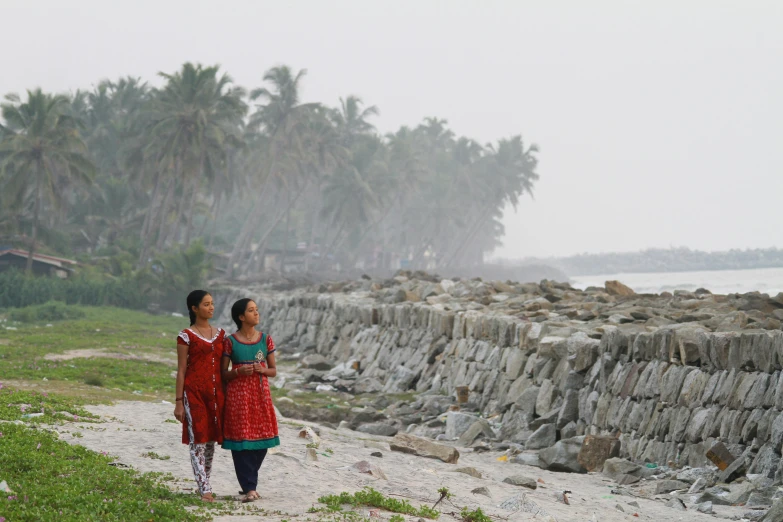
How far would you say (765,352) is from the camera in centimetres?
905

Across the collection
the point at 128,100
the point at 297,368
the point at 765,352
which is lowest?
the point at 297,368

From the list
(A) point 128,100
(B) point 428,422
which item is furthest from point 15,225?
(B) point 428,422

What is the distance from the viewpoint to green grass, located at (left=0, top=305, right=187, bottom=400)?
584 inches

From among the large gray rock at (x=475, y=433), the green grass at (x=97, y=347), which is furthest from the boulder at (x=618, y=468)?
the green grass at (x=97, y=347)

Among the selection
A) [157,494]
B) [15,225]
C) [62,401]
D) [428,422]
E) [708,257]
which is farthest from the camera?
[708,257]

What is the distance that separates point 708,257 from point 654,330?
335 ft

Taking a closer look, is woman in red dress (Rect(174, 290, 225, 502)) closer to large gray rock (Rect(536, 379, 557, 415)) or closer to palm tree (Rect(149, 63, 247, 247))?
large gray rock (Rect(536, 379, 557, 415))

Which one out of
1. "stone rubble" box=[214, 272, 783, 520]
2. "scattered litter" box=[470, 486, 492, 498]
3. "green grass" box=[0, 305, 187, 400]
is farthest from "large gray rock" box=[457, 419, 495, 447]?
"green grass" box=[0, 305, 187, 400]

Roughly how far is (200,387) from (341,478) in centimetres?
198

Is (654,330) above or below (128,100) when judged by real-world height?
below

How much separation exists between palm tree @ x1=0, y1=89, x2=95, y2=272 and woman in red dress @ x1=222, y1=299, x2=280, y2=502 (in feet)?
123

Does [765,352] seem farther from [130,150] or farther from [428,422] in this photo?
[130,150]

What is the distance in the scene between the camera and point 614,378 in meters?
11.2

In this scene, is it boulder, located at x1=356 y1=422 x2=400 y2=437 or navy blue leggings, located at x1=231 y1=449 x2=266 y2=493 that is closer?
navy blue leggings, located at x1=231 y1=449 x2=266 y2=493
